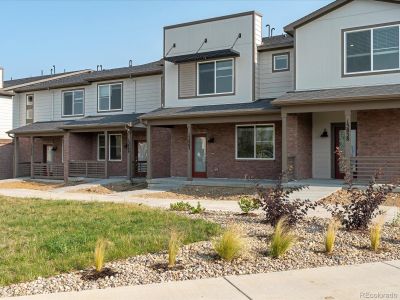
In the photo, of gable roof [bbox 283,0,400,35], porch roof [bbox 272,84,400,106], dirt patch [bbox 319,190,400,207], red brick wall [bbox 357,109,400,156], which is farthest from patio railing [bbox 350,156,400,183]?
gable roof [bbox 283,0,400,35]

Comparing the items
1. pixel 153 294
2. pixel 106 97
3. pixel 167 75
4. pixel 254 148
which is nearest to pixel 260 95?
pixel 254 148

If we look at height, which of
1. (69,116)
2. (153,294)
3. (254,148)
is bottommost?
(153,294)

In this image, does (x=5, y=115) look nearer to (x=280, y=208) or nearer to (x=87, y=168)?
(x=87, y=168)

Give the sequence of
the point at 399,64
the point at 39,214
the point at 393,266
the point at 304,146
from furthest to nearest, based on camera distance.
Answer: the point at 304,146 < the point at 399,64 < the point at 39,214 < the point at 393,266

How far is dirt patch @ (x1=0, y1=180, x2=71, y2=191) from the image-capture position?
23.2 metres

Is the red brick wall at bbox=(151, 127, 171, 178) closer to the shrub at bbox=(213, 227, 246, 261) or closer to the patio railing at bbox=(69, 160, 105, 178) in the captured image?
the patio railing at bbox=(69, 160, 105, 178)

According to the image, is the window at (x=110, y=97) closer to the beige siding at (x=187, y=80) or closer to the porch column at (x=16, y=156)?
the beige siding at (x=187, y=80)

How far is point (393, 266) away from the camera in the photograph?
21.1ft

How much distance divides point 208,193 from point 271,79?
5.92 metres

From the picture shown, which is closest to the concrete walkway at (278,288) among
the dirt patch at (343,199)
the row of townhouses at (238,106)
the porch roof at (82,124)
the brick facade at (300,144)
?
the row of townhouses at (238,106)

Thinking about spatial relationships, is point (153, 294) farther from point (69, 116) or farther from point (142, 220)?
point (69, 116)

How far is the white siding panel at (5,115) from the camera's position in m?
28.8

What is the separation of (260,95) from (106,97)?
33.4 feet

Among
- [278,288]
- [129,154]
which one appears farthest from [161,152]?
[278,288]
